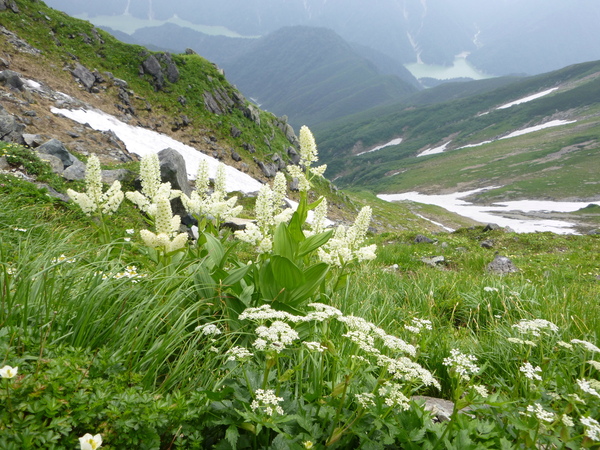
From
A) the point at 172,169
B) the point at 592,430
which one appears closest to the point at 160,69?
the point at 172,169

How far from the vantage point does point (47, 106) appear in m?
25.1

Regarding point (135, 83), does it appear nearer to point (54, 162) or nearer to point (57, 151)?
point (57, 151)

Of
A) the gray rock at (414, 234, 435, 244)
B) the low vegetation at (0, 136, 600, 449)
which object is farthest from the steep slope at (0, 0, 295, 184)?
the low vegetation at (0, 136, 600, 449)

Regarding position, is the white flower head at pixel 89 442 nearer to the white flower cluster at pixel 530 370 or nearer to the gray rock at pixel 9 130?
the white flower cluster at pixel 530 370

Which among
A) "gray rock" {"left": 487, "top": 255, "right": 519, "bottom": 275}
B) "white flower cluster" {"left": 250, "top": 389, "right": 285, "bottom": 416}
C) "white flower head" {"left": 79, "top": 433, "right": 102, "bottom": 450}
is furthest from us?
"gray rock" {"left": 487, "top": 255, "right": 519, "bottom": 275}

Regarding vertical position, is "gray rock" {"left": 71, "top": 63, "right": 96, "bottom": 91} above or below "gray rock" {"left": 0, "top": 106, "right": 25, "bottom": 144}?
above

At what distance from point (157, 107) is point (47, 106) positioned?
14386 millimetres

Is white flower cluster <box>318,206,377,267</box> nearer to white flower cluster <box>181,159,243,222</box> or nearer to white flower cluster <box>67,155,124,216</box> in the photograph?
white flower cluster <box>181,159,243,222</box>

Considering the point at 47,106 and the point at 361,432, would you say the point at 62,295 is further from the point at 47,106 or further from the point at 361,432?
the point at 47,106

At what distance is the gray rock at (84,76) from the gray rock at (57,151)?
23.8m

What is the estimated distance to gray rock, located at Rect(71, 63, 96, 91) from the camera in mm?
33281

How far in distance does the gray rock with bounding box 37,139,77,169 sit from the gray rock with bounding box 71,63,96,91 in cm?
2375

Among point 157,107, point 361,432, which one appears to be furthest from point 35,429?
point 157,107

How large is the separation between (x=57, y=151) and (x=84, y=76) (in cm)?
2529
